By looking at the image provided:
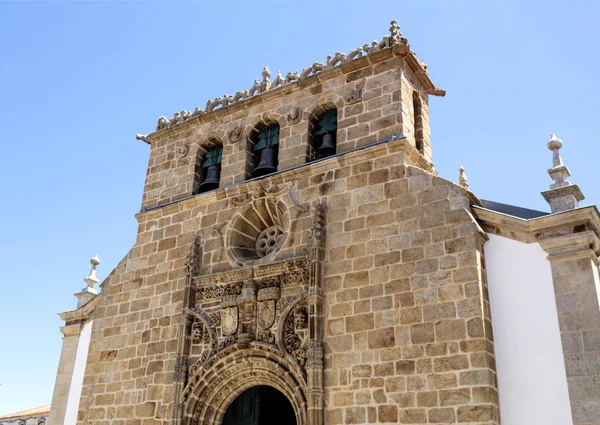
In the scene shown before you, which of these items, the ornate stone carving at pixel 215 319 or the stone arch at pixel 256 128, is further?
the stone arch at pixel 256 128

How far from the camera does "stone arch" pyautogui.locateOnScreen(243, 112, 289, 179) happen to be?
35.7 ft

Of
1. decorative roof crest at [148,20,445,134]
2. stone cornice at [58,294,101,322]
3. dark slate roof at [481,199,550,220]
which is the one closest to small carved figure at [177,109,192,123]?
decorative roof crest at [148,20,445,134]

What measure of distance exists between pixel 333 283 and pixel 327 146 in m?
2.50

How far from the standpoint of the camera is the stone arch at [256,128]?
10.9 meters

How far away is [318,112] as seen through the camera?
10.7 m

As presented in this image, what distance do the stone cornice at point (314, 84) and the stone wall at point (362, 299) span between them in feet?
5.65

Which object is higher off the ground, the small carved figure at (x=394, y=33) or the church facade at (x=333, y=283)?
the small carved figure at (x=394, y=33)

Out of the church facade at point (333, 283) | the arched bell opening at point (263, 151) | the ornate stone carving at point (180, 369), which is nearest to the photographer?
the church facade at point (333, 283)

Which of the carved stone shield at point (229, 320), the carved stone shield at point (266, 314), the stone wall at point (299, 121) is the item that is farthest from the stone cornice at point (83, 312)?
the carved stone shield at point (266, 314)

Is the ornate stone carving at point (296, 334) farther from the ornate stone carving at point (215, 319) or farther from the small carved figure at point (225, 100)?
the small carved figure at point (225, 100)

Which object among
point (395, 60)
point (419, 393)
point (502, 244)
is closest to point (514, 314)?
point (502, 244)

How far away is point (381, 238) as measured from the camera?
877 cm

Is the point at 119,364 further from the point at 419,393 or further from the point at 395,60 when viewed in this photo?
the point at 395,60

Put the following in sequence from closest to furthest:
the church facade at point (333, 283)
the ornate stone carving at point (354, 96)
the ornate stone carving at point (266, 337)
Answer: the church facade at point (333, 283), the ornate stone carving at point (266, 337), the ornate stone carving at point (354, 96)
